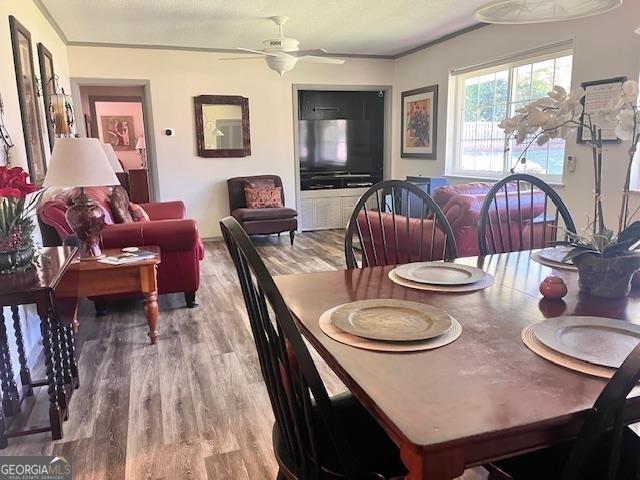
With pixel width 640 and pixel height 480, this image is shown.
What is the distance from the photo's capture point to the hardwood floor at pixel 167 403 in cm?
189

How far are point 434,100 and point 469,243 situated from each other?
10.9 ft

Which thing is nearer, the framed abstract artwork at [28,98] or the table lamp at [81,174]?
the table lamp at [81,174]

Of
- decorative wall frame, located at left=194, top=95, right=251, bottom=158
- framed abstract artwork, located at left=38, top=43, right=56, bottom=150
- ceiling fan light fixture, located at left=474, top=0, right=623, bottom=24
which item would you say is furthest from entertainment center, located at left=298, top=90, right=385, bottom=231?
ceiling fan light fixture, located at left=474, top=0, right=623, bottom=24

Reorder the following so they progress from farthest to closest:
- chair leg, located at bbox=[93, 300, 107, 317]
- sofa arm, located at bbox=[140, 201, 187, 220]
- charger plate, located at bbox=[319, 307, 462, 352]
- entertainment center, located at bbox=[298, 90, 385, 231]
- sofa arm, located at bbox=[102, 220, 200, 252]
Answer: entertainment center, located at bbox=[298, 90, 385, 231] < sofa arm, located at bbox=[140, 201, 187, 220] < chair leg, located at bbox=[93, 300, 107, 317] < sofa arm, located at bbox=[102, 220, 200, 252] < charger plate, located at bbox=[319, 307, 462, 352]

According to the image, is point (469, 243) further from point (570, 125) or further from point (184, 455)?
point (184, 455)

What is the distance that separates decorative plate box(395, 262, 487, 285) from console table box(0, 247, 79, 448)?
1.34m

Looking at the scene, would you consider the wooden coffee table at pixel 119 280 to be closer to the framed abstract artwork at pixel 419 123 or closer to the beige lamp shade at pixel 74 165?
the beige lamp shade at pixel 74 165

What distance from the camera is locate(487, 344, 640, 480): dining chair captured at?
78 centimetres

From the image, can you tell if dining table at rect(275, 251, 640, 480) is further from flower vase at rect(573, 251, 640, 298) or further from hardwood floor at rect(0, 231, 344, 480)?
hardwood floor at rect(0, 231, 344, 480)

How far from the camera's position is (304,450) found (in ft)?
3.55

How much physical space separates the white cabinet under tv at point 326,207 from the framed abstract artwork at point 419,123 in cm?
101

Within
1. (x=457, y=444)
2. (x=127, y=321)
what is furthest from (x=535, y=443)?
(x=127, y=321)

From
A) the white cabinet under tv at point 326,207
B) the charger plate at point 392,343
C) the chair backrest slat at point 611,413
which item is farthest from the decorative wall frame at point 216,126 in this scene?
the chair backrest slat at point 611,413

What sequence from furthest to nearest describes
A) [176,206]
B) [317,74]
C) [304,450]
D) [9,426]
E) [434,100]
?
[317,74], [434,100], [176,206], [9,426], [304,450]
